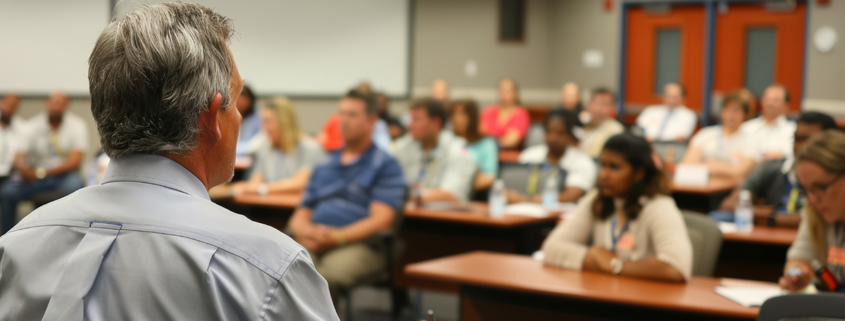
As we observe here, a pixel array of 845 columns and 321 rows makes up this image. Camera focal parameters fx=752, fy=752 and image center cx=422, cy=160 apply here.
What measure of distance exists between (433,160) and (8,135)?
14.7 feet

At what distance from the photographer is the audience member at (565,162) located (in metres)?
5.10

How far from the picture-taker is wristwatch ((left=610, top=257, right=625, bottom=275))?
286cm

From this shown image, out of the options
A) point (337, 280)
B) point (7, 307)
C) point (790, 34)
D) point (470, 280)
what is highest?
point (790, 34)

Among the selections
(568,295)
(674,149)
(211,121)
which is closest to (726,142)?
(674,149)

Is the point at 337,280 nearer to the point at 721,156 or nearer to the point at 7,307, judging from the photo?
the point at 7,307

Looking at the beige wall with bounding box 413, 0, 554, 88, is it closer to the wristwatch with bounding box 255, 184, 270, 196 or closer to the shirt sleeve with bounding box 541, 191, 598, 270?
the wristwatch with bounding box 255, 184, 270, 196

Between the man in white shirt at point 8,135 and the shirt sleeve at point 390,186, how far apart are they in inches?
175

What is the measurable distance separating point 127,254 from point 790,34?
9661 millimetres

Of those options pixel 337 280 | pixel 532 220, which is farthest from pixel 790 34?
pixel 337 280

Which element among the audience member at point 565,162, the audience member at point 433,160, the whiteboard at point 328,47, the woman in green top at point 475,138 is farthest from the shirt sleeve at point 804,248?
the whiteboard at point 328,47

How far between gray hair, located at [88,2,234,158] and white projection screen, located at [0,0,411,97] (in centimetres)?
683

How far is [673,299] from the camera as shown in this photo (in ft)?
8.11

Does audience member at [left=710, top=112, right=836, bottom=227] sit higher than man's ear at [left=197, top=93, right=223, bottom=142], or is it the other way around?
man's ear at [left=197, top=93, right=223, bottom=142]

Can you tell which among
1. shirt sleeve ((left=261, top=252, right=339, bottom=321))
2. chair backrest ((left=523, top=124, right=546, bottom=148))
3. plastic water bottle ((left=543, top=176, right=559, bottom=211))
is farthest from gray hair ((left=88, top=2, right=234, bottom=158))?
chair backrest ((left=523, top=124, right=546, bottom=148))
